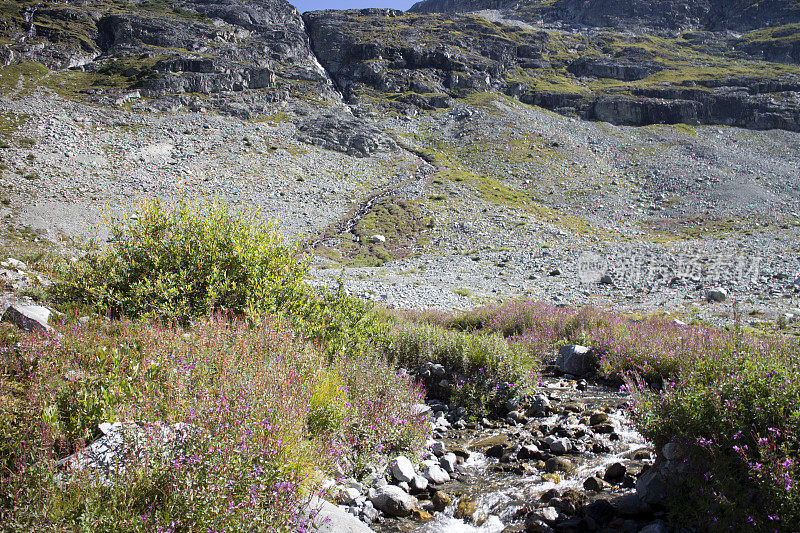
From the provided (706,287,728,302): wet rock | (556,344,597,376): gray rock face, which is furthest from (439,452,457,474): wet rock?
(706,287,728,302): wet rock

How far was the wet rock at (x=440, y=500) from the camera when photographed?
17.5 ft

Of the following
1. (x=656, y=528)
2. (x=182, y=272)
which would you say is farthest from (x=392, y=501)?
(x=182, y=272)

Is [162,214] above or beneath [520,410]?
above

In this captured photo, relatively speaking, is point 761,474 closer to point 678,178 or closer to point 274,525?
point 274,525

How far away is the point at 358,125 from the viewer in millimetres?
75812

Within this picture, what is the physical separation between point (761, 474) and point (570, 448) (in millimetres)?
3368

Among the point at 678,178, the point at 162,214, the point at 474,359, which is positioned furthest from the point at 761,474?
the point at 678,178

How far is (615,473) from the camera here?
578cm

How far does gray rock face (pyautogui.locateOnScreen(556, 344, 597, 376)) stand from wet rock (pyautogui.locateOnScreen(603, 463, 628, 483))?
520 centimetres

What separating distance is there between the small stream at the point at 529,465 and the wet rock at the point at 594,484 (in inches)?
2.6

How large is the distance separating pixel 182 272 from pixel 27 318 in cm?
234

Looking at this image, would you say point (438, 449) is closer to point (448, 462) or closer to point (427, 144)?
point (448, 462)

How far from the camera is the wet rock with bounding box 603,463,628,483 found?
574 cm

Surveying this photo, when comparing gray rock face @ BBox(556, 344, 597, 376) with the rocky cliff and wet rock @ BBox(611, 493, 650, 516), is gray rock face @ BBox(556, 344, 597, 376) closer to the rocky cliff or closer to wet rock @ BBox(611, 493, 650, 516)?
wet rock @ BBox(611, 493, 650, 516)
